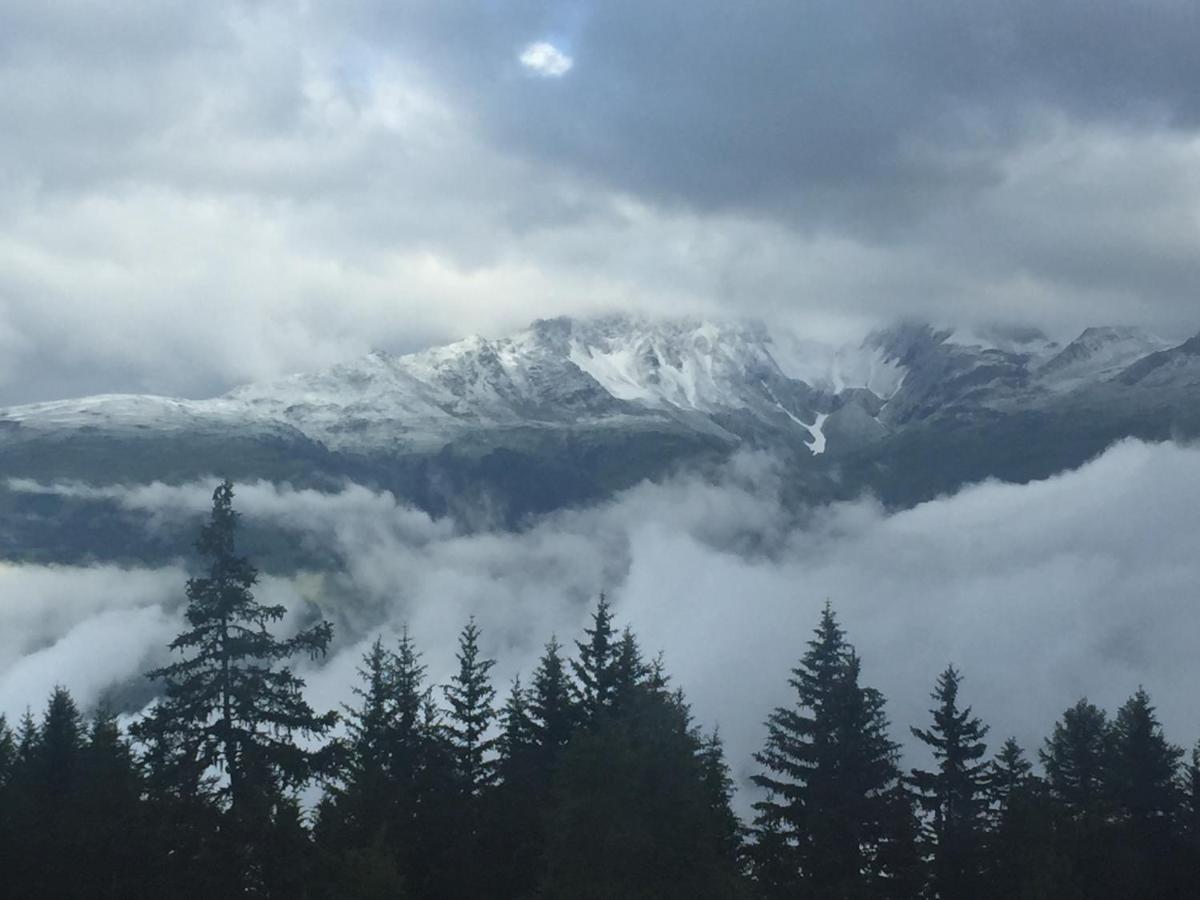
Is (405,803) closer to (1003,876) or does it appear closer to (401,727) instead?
(401,727)

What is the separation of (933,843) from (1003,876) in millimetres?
2694

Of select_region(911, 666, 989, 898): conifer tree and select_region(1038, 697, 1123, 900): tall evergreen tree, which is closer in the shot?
select_region(1038, 697, 1123, 900): tall evergreen tree

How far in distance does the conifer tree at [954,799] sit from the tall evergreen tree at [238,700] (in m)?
24.9

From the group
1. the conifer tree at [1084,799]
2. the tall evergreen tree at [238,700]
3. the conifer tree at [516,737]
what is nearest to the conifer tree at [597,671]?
the conifer tree at [516,737]

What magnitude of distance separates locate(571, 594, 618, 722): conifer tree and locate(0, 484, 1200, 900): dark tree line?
0.10m

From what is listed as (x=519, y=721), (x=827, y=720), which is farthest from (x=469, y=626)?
(x=827, y=720)

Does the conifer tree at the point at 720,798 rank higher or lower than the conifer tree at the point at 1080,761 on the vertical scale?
lower

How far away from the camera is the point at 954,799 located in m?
56.3

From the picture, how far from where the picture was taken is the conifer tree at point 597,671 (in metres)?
54.4

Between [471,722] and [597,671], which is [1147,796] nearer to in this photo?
[597,671]

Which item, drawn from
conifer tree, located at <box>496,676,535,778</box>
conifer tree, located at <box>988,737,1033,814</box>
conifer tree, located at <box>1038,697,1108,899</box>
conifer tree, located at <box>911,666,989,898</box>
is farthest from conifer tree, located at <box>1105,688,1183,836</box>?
conifer tree, located at <box>496,676,535,778</box>

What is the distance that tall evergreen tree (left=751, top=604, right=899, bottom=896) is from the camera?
4922cm

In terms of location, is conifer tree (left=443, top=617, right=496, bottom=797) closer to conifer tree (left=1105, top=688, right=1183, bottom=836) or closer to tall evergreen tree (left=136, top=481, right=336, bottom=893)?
tall evergreen tree (left=136, top=481, right=336, bottom=893)

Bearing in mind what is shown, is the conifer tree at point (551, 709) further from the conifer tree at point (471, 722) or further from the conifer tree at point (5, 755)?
the conifer tree at point (5, 755)
